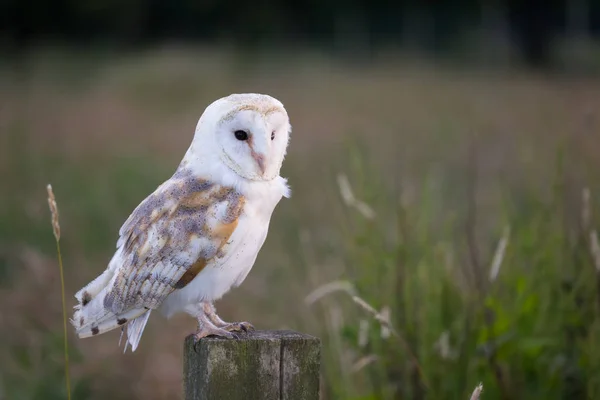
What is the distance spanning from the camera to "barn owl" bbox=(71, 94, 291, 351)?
2105 mm

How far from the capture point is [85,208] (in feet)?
27.3

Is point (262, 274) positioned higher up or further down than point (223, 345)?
further down

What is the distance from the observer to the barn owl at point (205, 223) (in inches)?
82.9

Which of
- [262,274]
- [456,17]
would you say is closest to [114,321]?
[262,274]

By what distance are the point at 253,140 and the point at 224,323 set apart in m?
0.49

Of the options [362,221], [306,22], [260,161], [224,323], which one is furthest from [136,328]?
[306,22]

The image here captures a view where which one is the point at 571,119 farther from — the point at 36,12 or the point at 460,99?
the point at 36,12

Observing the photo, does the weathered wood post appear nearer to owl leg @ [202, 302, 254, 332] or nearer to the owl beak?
owl leg @ [202, 302, 254, 332]

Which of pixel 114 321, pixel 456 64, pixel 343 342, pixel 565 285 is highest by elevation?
pixel 114 321

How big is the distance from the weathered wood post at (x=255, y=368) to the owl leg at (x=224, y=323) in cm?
22

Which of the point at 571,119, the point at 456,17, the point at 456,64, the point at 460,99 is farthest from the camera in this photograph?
the point at 456,17

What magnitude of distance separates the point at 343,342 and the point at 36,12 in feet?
67.7

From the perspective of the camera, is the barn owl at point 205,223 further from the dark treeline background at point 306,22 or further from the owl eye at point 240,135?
the dark treeline background at point 306,22

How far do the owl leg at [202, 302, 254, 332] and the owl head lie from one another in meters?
0.37
